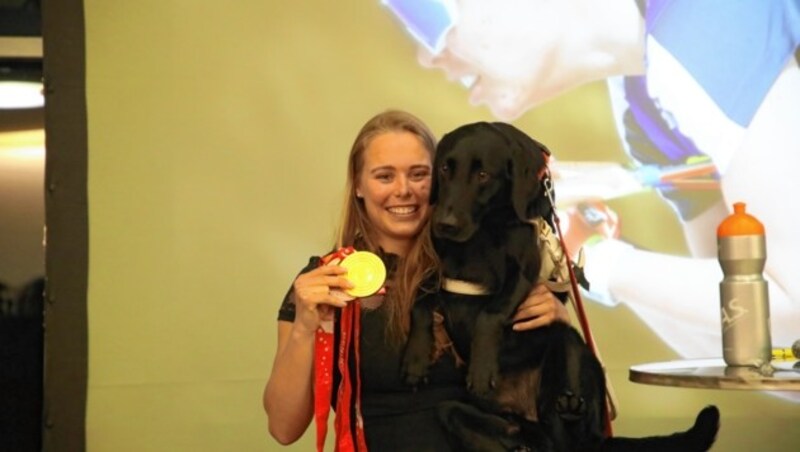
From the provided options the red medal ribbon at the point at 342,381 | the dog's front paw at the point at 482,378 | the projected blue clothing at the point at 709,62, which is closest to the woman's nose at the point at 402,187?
the red medal ribbon at the point at 342,381

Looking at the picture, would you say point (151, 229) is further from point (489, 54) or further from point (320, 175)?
point (489, 54)

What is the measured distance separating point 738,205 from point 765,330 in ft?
0.78

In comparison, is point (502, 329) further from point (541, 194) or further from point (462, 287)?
point (541, 194)

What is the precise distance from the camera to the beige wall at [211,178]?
2914 mm

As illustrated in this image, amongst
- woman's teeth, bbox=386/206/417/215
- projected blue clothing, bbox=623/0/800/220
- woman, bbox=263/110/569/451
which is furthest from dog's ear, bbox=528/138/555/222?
projected blue clothing, bbox=623/0/800/220

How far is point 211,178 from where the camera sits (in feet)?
9.71

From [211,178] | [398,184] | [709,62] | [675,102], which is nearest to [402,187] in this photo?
[398,184]

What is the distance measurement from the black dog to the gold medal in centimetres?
13

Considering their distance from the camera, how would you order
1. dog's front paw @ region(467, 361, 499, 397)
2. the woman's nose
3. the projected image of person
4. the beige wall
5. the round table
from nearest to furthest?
1. the round table
2. dog's front paw @ region(467, 361, 499, 397)
3. the woman's nose
4. the beige wall
5. the projected image of person

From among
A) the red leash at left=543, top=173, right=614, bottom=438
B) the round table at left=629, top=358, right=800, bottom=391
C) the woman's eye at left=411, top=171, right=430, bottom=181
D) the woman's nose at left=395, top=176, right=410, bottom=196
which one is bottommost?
the round table at left=629, top=358, right=800, bottom=391

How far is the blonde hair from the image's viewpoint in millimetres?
1883

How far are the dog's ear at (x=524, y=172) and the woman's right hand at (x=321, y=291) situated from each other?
33cm

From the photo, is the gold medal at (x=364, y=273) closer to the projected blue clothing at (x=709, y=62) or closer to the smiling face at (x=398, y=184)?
the smiling face at (x=398, y=184)

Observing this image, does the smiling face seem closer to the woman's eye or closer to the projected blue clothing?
the woman's eye
